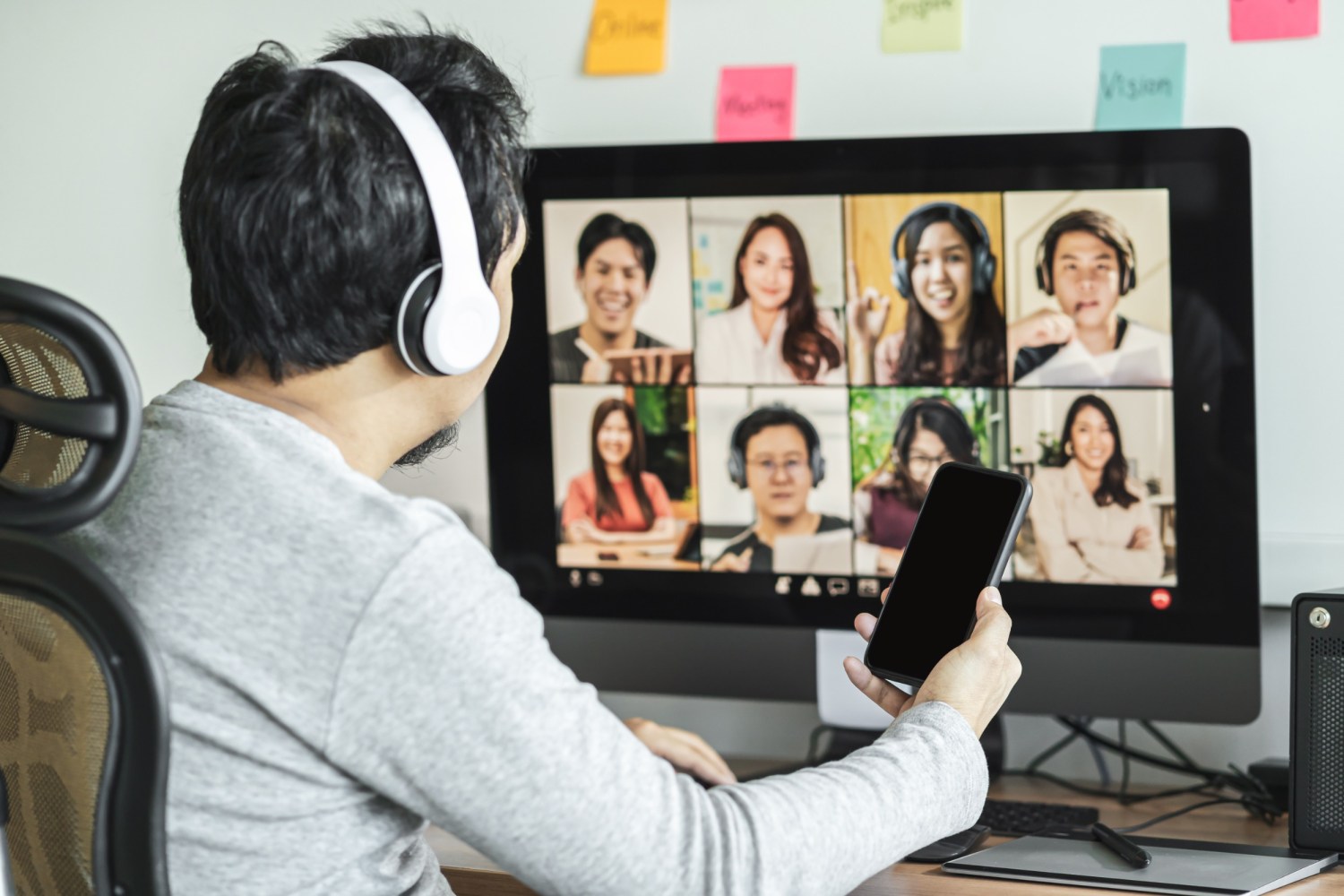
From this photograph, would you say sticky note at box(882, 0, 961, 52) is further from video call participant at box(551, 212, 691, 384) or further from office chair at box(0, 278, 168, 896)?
office chair at box(0, 278, 168, 896)

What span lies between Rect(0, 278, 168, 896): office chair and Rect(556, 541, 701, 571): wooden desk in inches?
25.5

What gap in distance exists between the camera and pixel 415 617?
63cm

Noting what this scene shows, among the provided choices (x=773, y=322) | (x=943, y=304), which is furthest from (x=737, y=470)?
(x=943, y=304)

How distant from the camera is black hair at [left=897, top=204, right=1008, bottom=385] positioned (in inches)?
46.7

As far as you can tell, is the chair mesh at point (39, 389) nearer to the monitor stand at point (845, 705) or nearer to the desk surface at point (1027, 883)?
the desk surface at point (1027, 883)

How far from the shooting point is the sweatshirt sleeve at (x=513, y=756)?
63 centimetres

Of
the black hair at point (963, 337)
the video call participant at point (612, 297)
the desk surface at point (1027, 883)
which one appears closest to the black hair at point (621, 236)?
the video call participant at point (612, 297)

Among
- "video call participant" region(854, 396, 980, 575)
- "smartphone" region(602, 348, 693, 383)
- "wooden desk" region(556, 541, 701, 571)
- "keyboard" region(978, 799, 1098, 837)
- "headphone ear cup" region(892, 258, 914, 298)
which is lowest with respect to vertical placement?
"keyboard" region(978, 799, 1098, 837)

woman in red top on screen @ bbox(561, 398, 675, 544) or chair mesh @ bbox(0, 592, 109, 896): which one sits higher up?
woman in red top on screen @ bbox(561, 398, 675, 544)

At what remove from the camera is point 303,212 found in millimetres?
708

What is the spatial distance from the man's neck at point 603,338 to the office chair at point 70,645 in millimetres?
630

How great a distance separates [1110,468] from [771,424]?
30 centimetres

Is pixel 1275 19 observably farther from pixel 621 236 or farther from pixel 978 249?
pixel 621 236

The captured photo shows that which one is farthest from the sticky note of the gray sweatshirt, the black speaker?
the gray sweatshirt
